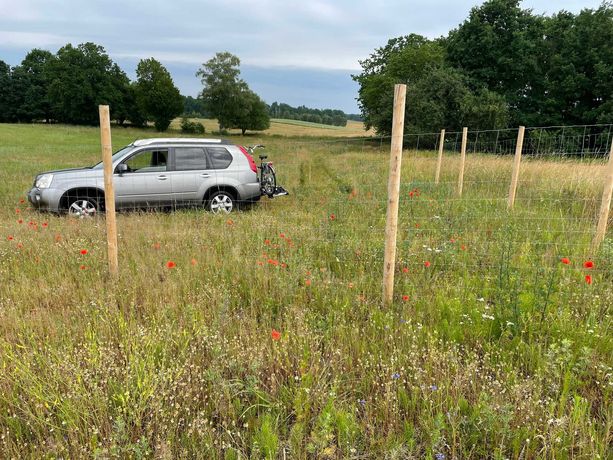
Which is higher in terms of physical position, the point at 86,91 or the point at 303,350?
the point at 86,91

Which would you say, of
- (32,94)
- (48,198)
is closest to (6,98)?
(32,94)

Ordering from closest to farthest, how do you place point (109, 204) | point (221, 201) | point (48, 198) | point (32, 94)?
point (109, 204) → point (48, 198) → point (221, 201) → point (32, 94)

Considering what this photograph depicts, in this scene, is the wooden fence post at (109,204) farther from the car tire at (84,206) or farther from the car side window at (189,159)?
the car side window at (189,159)

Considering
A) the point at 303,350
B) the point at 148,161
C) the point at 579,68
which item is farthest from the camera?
the point at 579,68

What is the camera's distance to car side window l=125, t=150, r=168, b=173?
816 cm

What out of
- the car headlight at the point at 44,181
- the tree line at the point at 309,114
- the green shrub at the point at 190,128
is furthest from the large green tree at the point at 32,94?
the car headlight at the point at 44,181

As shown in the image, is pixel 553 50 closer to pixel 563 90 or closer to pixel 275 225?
pixel 563 90

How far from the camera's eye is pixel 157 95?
58906mm

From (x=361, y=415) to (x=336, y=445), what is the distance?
33 centimetres

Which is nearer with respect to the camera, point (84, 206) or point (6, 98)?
point (84, 206)

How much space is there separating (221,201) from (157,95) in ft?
188

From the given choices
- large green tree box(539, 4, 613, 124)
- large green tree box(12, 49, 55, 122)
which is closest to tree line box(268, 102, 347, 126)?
large green tree box(12, 49, 55, 122)

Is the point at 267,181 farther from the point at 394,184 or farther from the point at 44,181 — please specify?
the point at 394,184

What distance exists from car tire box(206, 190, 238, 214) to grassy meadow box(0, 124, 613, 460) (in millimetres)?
2959
